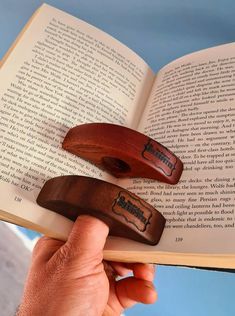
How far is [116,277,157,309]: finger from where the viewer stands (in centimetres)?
54

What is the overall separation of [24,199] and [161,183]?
5.6 inches

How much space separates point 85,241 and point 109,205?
1.6 inches

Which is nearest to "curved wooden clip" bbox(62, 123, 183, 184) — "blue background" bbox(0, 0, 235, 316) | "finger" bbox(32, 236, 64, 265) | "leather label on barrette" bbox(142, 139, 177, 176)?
"leather label on barrette" bbox(142, 139, 177, 176)

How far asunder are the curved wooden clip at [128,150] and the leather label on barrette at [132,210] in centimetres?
5

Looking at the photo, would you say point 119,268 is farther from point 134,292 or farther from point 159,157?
point 159,157

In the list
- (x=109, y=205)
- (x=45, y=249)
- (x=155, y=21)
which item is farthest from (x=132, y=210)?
(x=155, y=21)

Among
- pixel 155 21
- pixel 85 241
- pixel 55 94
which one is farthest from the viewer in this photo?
pixel 155 21

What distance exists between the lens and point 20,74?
54 cm

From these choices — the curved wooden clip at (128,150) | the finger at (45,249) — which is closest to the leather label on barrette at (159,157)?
the curved wooden clip at (128,150)

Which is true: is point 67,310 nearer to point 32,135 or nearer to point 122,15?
point 32,135

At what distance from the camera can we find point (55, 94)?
0.54 meters

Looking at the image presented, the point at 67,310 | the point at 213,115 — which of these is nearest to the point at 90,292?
the point at 67,310

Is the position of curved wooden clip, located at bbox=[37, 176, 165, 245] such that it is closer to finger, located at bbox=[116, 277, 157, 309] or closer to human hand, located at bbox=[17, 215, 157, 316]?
human hand, located at bbox=[17, 215, 157, 316]

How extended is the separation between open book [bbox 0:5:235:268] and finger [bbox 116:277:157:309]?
9 centimetres
